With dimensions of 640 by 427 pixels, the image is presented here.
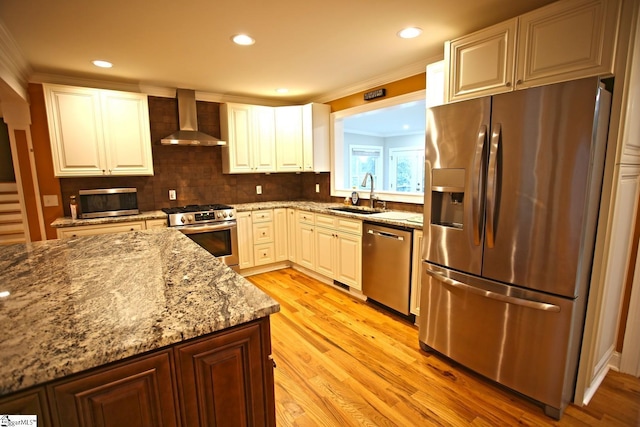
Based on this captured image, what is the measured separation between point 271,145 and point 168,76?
1.43m

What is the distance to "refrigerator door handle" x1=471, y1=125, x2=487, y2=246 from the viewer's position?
1863 mm

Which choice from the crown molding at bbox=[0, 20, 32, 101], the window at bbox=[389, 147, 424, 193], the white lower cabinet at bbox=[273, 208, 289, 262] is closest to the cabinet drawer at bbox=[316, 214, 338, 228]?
the white lower cabinet at bbox=[273, 208, 289, 262]

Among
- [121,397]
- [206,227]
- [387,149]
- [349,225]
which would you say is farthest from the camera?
[387,149]

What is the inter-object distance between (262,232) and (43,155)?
2.42 metres

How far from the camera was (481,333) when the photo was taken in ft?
6.51

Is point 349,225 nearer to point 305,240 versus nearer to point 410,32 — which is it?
point 305,240

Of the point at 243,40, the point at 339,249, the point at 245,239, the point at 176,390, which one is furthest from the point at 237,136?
the point at 176,390

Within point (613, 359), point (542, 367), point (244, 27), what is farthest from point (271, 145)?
point (613, 359)

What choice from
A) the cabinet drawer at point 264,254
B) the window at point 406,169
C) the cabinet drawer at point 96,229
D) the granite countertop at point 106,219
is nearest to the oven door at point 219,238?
the cabinet drawer at point 264,254

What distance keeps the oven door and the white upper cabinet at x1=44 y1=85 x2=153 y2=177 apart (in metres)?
0.87

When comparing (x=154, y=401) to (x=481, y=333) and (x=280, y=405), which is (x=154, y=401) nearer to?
(x=280, y=405)

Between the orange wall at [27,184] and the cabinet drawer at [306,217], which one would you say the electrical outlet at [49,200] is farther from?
the cabinet drawer at [306,217]

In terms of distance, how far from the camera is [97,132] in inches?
126

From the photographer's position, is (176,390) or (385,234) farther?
(385,234)
